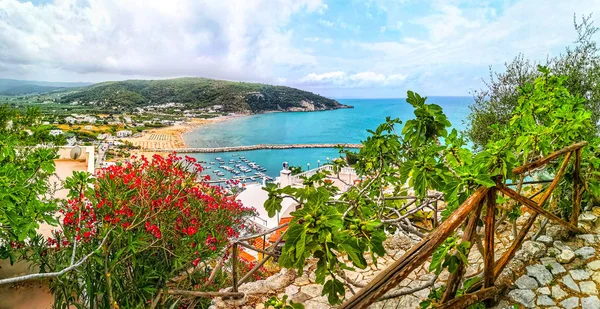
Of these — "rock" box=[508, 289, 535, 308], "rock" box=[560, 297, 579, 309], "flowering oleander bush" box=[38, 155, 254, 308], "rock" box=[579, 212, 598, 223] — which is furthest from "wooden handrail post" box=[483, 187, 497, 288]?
"flowering oleander bush" box=[38, 155, 254, 308]

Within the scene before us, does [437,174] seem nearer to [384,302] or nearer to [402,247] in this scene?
[384,302]

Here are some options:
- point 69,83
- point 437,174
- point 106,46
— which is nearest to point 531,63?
point 437,174

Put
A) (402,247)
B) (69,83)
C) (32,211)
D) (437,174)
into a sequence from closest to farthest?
A: (437,174) → (32,211) → (402,247) → (69,83)

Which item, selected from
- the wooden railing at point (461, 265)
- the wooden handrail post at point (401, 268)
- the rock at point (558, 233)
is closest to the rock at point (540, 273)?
the wooden railing at point (461, 265)

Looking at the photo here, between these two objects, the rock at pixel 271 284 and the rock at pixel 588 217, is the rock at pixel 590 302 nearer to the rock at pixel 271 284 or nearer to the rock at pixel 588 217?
the rock at pixel 588 217

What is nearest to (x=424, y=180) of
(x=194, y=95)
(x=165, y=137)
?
(x=165, y=137)

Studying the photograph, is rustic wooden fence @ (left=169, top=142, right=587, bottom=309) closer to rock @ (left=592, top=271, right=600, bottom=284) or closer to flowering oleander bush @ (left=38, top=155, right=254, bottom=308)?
rock @ (left=592, top=271, right=600, bottom=284)

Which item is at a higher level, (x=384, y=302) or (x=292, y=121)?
(x=384, y=302)
